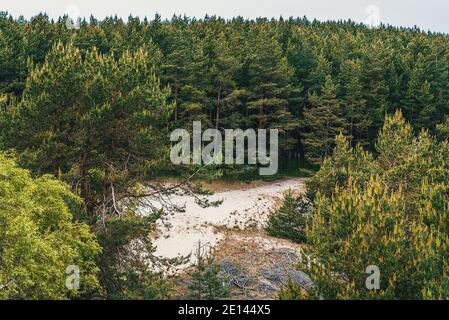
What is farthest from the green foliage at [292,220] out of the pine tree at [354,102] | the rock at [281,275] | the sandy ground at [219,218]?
the pine tree at [354,102]

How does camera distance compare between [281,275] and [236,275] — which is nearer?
[236,275]

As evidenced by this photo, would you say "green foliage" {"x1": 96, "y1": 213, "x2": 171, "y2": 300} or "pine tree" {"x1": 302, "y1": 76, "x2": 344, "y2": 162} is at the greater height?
"pine tree" {"x1": 302, "y1": 76, "x2": 344, "y2": 162}

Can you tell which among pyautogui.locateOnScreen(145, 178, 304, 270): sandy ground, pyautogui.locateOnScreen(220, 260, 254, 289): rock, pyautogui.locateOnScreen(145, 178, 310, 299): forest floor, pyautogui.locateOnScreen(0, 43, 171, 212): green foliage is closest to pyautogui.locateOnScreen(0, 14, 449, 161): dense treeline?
pyautogui.locateOnScreen(145, 178, 304, 270): sandy ground

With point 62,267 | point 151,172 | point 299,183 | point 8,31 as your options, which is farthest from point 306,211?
point 8,31

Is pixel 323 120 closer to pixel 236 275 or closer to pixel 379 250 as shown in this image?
pixel 236 275

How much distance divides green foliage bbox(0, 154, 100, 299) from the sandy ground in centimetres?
878

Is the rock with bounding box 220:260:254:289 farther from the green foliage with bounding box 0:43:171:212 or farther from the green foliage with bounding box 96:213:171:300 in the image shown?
the green foliage with bounding box 0:43:171:212

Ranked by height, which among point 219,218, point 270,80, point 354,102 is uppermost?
point 270,80

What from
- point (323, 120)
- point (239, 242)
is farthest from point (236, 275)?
point (323, 120)

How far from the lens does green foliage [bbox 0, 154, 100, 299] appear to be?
499 inches

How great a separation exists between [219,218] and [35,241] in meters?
21.1

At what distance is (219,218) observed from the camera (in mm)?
33250

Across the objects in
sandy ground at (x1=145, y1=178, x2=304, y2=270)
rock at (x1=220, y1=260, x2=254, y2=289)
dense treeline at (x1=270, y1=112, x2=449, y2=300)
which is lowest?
rock at (x1=220, y1=260, x2=254, y2=289)

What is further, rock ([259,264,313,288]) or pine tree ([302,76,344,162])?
pine tree ([302,76,344,162])
